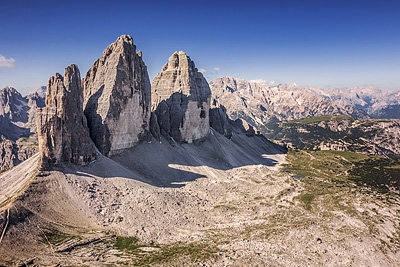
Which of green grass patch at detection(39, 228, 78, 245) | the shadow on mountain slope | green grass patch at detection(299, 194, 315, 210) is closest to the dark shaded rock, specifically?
the shadow on mountain slope

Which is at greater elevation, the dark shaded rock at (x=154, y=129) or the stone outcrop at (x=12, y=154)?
the dark shaded rock at (x=154, y=129)

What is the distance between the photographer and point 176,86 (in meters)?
101

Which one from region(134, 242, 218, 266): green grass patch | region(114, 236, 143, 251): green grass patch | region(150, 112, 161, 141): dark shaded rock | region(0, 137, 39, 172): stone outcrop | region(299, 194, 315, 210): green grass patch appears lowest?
region(299, 194, 315, 210): green grass patch

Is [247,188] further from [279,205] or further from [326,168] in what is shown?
[326,168]

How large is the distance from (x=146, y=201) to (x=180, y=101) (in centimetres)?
5322

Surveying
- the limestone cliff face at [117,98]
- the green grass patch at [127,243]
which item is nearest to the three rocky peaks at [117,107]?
the limestone cliff face at [117,98]

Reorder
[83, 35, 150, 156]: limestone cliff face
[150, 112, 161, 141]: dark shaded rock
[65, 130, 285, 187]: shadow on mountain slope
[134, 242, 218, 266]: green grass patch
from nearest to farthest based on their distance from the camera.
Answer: [134, 242, 218, 266]: green grass patch
[65, 130, 285, 187]: shadow on mountain slope
[83, 35, 150, 156]: limestone cliff face
[150, 112, 161, 141]: dark shaded rock

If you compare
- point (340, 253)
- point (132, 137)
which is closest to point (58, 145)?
point (132, 137)

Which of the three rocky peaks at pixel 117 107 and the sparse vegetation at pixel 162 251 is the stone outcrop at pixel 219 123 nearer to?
the three rocky peaks at pixel 117 107

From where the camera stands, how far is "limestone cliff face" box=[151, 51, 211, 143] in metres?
95.1

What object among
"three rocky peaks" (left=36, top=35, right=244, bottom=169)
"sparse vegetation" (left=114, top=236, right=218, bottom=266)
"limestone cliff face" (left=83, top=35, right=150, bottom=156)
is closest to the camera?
"sparse vegetation" (left=114, top=236, right=218, bottom=266)

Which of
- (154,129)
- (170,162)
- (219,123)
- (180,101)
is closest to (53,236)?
(170,162)

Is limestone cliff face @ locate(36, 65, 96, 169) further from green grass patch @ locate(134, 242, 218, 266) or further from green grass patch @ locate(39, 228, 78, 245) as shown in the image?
green grass patch @ locate(134, 242, 218, 266)

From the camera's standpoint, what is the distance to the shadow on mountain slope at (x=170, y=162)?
61156 mm
